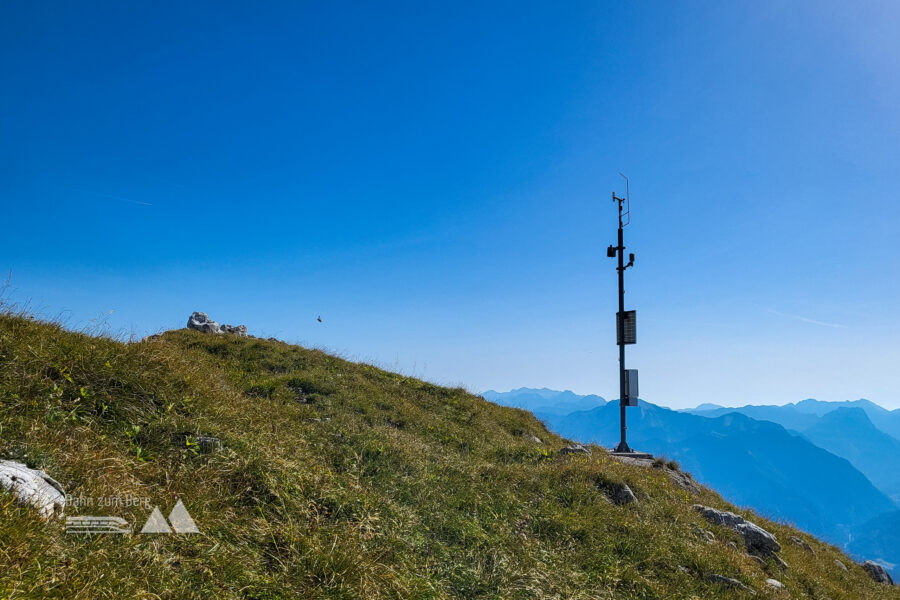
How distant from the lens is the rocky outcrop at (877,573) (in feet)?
41.9

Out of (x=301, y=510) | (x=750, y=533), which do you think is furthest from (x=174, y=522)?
(x=750, y=533)

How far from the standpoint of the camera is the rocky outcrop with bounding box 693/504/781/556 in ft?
32.0

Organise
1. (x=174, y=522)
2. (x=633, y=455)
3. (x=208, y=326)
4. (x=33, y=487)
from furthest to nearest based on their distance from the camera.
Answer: (x=208, y=326) < (x=633, y=455) < (x=174, y=522) < (x=33, y=487)

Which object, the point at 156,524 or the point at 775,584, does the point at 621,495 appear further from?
the point at 156,524

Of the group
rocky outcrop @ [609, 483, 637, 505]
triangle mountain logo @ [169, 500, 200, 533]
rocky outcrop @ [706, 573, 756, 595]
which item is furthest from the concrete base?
triangle mountain logo @ [169, 500, 200, 533]

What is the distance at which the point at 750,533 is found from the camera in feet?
32.6

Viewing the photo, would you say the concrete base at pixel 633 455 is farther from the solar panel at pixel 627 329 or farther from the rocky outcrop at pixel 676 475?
the solar panel at pixel 627 329

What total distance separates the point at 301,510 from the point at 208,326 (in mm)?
20231

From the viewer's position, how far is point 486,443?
540 inches

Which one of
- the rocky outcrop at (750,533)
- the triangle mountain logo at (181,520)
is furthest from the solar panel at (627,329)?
the triangle mountain logo at (181,520)

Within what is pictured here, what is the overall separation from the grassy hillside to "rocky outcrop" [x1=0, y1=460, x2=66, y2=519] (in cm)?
15

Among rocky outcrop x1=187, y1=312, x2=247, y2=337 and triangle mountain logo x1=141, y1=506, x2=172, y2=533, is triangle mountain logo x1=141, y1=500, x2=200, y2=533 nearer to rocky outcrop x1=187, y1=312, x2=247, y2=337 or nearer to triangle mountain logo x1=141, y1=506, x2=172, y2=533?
triangle mountain logo x1=141, y1=506, x2=172, y2=533

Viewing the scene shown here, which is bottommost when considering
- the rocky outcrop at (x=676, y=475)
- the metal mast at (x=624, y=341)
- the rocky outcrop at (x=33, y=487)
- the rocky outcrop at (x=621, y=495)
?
the rocky outcrop at (x=33, y=487)

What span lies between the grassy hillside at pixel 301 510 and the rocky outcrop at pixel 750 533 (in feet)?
1.69
